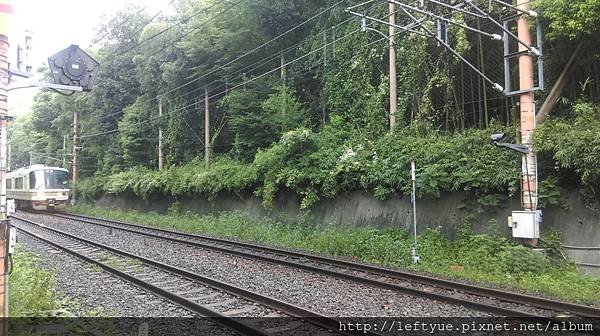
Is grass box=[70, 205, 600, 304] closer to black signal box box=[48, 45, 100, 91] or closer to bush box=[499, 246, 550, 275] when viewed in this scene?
bush box=[499, 246, 550, 275]

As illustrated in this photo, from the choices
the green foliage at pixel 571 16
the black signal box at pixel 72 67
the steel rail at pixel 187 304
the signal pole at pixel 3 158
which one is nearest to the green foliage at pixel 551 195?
the green foliage at pixel 571 16

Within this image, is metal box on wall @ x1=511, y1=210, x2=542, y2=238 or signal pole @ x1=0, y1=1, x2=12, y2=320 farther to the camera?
metal box on wall @ x1=511, y1=210, x2=542, y2=238

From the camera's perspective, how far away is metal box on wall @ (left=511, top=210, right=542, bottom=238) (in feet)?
33.0

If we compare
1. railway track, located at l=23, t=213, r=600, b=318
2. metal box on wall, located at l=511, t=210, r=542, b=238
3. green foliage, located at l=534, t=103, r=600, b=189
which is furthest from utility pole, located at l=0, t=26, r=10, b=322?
green foliage, located at l=534, t=103, r=600, b=189

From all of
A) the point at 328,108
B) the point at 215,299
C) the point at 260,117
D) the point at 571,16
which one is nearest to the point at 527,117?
the point at 571,16

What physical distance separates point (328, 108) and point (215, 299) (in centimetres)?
1412

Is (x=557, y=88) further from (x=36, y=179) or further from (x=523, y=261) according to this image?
(x=36, y=179)

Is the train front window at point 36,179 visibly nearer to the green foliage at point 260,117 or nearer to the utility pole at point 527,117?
the green foliage at point 260,117

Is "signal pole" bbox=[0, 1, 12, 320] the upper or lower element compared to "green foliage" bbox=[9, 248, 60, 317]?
upper

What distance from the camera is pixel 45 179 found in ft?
101

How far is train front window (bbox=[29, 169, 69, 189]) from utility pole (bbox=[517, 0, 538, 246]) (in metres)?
29.3

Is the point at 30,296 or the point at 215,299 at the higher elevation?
the point at 30,296

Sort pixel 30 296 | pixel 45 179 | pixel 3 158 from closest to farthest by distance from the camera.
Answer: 1. pixel 3 158
2. pixel 30 296
3. pixel 45 179

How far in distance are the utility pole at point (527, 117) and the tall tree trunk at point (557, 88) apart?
2.36 ft
